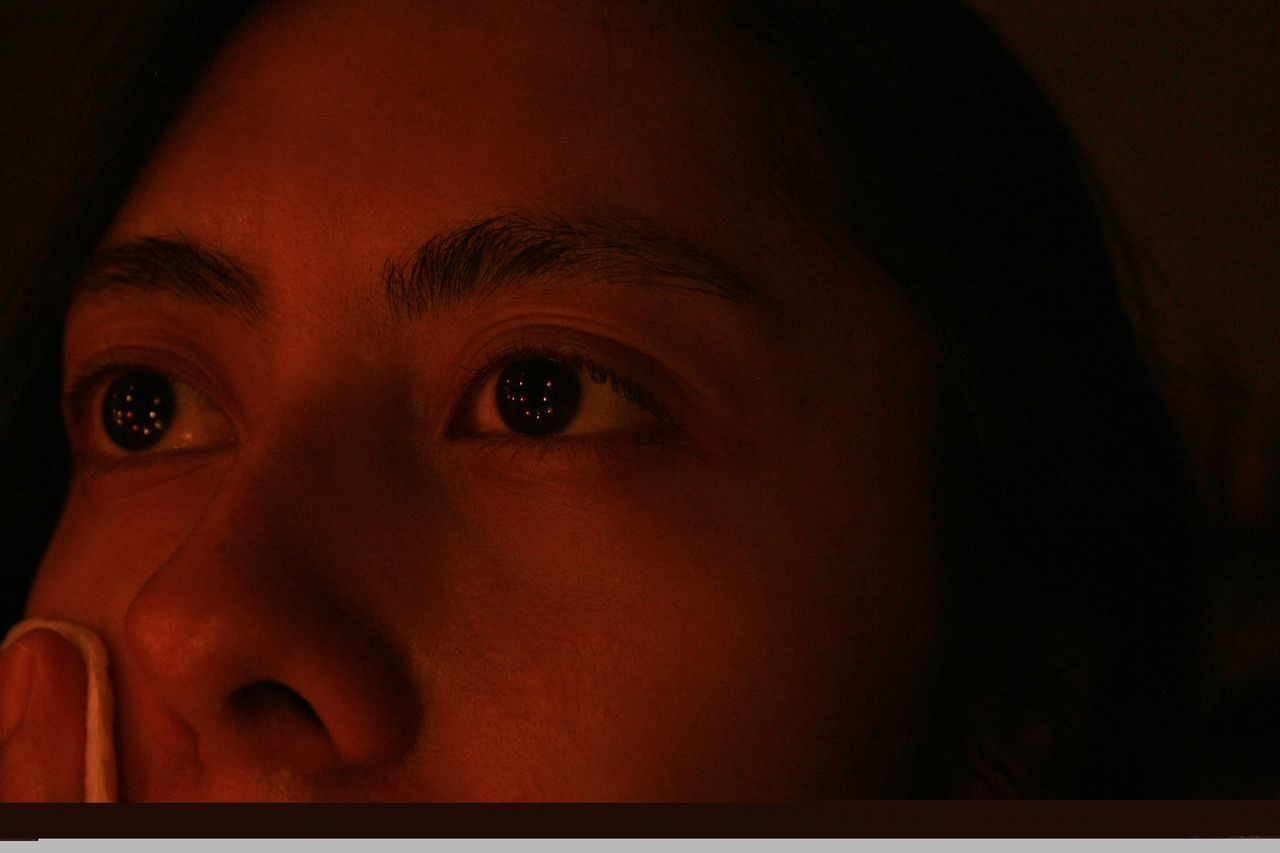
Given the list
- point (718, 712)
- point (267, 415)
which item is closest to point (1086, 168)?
point (718, 712)

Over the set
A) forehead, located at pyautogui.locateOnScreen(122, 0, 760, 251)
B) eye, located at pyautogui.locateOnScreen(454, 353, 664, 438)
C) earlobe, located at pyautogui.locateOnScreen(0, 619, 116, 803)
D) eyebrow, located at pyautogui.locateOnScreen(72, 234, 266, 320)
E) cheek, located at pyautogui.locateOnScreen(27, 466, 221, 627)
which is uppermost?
forehead, located at pyautogui.locateOnScreen(122, 0, 760, 251)

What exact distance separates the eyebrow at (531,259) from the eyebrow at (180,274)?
9cm

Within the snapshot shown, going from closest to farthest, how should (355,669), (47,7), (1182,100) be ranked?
(355,669)
(1182,100)
(47,7)

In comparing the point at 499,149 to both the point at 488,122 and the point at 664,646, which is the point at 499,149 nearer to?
the point at 488,122

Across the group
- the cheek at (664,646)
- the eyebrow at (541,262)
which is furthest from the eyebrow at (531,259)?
the cheek at (664,646)

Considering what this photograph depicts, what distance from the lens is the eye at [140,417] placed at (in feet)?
2.26

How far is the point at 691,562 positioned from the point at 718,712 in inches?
3.0

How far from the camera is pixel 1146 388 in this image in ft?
2.32

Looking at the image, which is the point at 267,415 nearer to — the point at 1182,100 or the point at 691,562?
the point at 691,562

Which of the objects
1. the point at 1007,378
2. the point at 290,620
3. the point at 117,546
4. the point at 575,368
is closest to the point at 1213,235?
the point at 1007,378

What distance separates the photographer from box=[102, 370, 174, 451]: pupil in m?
0.70

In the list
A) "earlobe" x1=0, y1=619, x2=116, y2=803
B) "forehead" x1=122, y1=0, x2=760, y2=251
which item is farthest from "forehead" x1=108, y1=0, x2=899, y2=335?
"earlobe" x1=0, y1=619, x2=116, y2=803

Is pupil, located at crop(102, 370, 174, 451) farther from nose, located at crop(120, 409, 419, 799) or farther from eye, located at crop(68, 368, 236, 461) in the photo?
nose, located at crop(120, 409, 419, 799)

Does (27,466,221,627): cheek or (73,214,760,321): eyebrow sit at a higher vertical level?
(73,214,760,321): eyebrow
